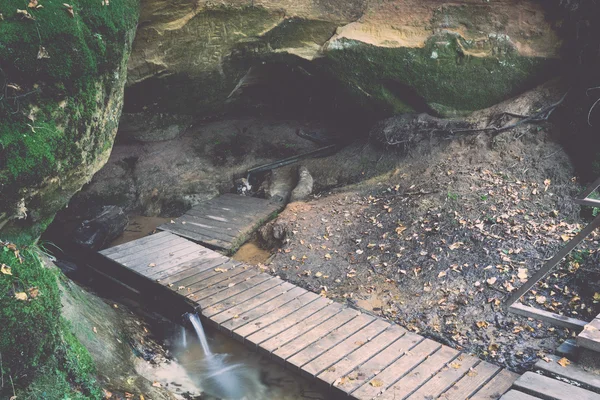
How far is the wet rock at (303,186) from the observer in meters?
9.17

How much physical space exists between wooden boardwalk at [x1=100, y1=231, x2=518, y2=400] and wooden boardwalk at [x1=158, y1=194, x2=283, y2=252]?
2.12 feet

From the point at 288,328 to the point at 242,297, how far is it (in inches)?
34.0

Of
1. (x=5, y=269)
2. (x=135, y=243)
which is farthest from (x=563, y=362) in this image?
(x=135, y=243)

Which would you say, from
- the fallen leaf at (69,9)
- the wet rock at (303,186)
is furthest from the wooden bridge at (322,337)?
the fallen leaf at (69,9)

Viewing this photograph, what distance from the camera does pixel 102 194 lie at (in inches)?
370

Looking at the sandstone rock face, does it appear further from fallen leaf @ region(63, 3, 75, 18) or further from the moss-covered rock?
fallen leaf @ region(63, 3, 75, 18)

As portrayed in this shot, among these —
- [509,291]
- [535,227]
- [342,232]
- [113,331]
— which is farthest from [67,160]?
[535,227]

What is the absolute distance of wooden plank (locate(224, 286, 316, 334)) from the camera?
19.1 feet

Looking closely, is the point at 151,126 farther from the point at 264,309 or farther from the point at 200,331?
the point at 264,309

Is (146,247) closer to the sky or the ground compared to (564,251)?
closer to the ground

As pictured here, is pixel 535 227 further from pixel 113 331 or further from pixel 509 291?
pixel 113 331

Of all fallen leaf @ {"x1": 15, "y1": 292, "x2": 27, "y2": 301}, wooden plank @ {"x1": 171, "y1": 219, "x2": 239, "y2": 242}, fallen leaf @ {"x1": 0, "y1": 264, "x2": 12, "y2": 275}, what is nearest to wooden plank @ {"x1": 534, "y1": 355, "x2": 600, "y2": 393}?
fallen leaf @ {"x1": 15, "y1": 292, "x2": 27, "y2": 301}

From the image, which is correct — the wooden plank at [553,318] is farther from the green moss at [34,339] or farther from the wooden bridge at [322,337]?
the green moss at [34,339]

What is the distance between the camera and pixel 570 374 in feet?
14.9
